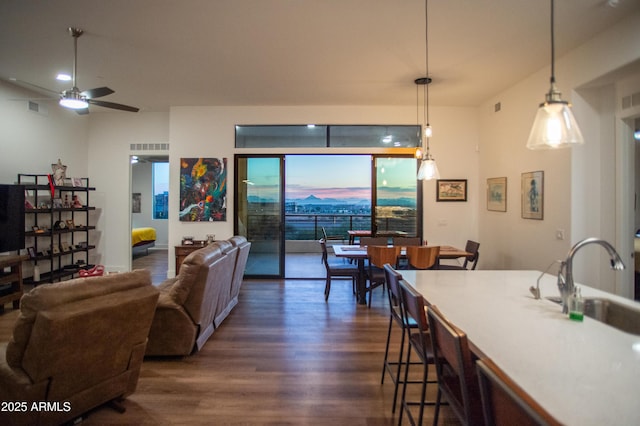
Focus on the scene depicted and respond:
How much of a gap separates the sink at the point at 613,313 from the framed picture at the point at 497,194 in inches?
142

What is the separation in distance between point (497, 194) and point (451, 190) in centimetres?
85

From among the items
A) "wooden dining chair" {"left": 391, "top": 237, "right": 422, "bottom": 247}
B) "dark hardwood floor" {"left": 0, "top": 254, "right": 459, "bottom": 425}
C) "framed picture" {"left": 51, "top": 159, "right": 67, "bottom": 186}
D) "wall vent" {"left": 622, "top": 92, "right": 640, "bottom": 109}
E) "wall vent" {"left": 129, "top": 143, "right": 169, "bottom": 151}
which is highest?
"wall vent" {"left": 129, "top": 143, "right": 169, "bottom": 151}

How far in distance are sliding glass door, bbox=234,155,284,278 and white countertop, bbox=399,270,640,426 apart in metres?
4.46

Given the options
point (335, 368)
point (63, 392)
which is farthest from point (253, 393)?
point (63, 392)

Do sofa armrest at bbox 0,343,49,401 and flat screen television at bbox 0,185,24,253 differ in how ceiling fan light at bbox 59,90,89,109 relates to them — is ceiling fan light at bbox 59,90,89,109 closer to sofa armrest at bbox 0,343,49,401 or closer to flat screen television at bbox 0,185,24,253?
flat screen television at bbox 0,185,24,253

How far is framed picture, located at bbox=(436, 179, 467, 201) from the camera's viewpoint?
6129 millimetres

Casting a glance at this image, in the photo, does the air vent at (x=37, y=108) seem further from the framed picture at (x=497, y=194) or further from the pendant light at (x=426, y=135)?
the framed picture at (x=497, y=194)

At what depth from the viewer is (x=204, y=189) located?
6.19 m

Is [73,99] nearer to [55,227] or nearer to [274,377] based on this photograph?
[55,227]

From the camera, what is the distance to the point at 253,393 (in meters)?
2.50

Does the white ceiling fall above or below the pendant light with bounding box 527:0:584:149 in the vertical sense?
above

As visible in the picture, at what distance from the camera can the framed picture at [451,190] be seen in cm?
613

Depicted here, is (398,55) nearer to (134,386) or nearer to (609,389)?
(609,389)

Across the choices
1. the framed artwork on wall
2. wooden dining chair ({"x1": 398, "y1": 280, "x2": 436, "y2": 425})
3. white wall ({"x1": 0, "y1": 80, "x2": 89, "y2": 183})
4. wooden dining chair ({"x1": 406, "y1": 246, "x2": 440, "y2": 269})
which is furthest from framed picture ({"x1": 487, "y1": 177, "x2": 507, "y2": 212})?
white wall ({"x1": 0, "y1": 80, "x2": 89, "y2": 183})
